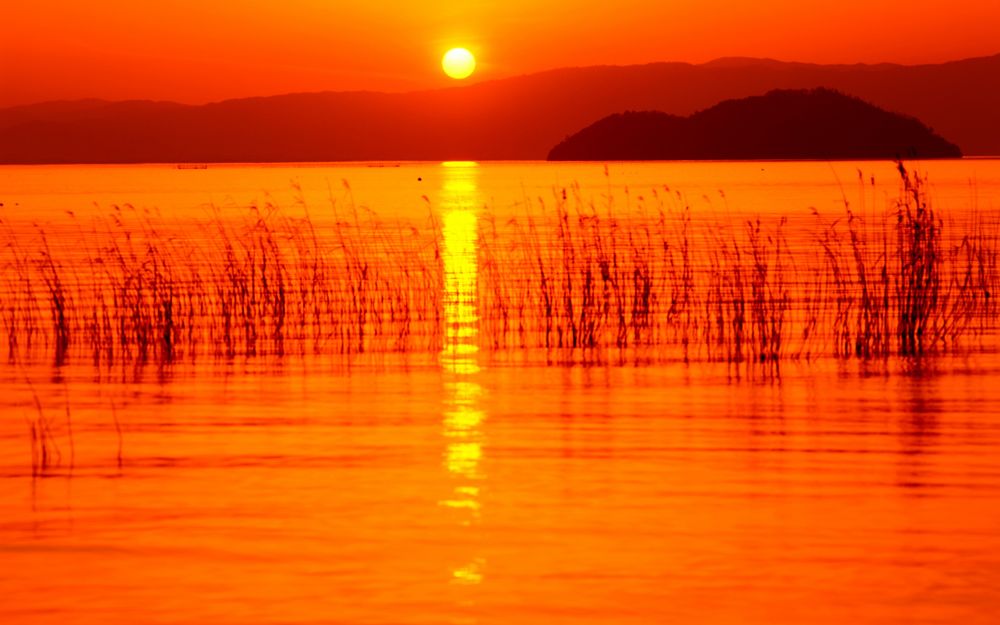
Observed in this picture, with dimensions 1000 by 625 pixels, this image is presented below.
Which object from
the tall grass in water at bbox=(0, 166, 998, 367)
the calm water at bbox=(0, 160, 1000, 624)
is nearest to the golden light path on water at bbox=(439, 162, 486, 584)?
the calm water at bbox=(0, 160, 1000, 624)

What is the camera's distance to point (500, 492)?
10.5 m

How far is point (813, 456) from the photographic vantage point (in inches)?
462

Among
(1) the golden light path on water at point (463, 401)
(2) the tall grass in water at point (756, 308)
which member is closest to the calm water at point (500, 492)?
(1) the golden light path on water at point (463, 401)

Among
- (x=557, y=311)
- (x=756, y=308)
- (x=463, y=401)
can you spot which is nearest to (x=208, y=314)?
(x=557, y=311)

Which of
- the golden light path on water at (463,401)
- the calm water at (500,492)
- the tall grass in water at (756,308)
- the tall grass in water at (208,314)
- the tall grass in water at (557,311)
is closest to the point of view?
the calm water at (500,492)

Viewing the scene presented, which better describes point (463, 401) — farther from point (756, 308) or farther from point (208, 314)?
point (208, 314)

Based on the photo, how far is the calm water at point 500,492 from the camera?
25.9 feet

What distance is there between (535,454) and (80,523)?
12.0 feet

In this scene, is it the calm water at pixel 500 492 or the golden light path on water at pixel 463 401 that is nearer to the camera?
the calm water at pixel 500 492

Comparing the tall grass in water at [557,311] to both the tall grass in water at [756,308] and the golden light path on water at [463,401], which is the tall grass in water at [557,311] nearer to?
the tall grass in water at [756,308]

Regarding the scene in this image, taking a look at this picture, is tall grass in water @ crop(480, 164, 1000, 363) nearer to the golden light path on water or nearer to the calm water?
the golden light path on water

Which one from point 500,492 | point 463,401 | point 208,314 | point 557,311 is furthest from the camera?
point 208,314

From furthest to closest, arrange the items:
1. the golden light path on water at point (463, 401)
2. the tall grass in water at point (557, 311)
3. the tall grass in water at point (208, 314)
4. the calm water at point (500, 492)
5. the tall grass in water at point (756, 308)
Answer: the tall grass in water at point (208, 314)
the tall grass in water at point (557, 311)
the tall grass in water at point (756, 308)
the golden light path on water at point (463, 401)
the calm water at point (500, 492)

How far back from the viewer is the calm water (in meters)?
7.91
